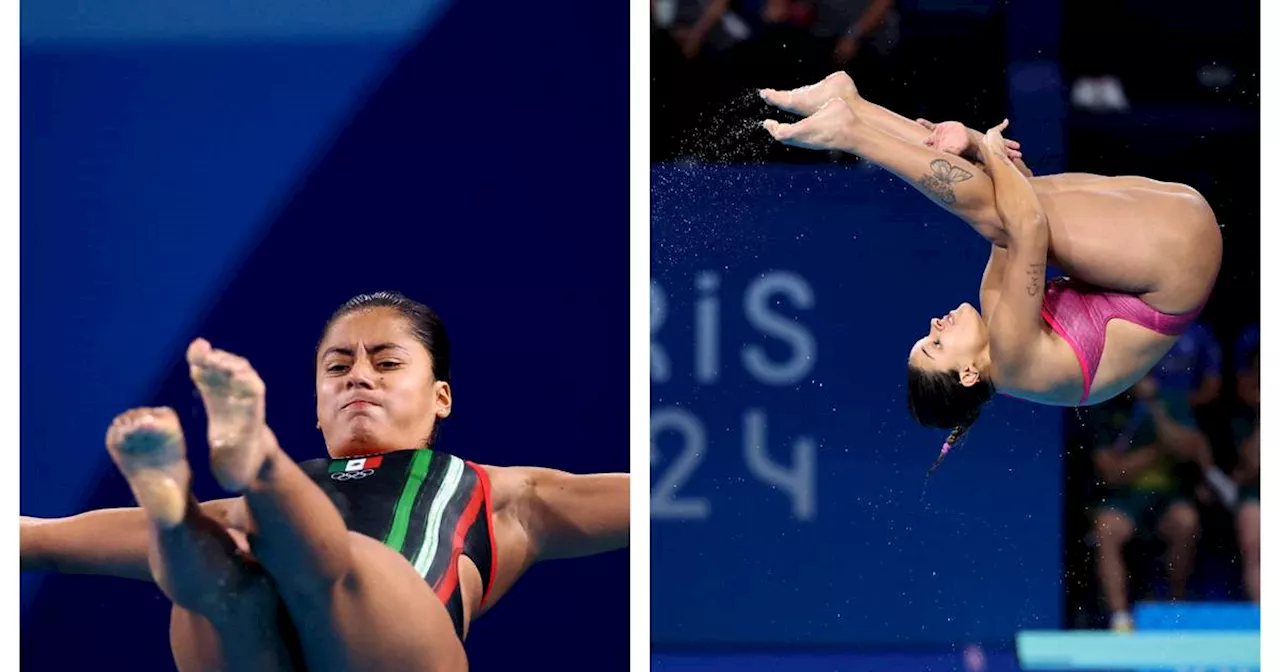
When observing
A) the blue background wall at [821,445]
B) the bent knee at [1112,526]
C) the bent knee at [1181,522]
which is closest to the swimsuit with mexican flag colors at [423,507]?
the blue background wall at [821,445]

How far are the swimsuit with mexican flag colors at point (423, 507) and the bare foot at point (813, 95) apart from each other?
136cm

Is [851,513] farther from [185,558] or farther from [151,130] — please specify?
[151,130]

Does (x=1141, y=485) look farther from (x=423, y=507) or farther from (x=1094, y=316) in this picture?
(x=423, y=507)

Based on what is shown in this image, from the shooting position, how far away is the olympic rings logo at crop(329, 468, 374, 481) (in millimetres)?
3521

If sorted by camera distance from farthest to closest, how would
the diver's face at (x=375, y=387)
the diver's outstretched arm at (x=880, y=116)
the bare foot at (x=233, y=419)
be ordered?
the diver's outstretched arm at (x=880, y=116)
the diver's face at (x=375, y=387)
the bare foot at (x=233, y=419)

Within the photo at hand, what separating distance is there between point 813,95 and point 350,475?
1679 millimetres

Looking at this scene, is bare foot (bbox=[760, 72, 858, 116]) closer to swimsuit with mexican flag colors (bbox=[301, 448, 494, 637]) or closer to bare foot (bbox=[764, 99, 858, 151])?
bare foot (bbox=[764, 99, 858, 151])

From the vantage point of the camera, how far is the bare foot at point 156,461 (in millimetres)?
3043

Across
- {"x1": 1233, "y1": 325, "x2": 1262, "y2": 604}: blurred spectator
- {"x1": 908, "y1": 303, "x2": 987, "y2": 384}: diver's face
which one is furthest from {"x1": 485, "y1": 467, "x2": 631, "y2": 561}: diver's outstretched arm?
{"x1": 1233, "y1": 325, "x2": 1262, "y2": 604}: blurred spectator

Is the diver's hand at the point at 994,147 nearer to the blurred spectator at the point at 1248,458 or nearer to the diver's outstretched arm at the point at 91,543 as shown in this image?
the blurred spectator at the point at 1248,458

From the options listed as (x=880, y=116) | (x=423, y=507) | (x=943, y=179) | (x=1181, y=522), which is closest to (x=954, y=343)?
(x=943, y=179)

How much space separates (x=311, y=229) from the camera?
3.61 metres

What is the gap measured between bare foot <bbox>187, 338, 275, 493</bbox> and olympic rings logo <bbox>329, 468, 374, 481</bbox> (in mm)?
587
